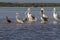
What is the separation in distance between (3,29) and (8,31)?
1290 mm

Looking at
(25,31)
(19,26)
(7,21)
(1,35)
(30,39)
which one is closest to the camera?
(30,39)

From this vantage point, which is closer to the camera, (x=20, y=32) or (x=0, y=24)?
(x=20, y=32)

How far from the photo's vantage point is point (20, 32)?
2253 centimetres

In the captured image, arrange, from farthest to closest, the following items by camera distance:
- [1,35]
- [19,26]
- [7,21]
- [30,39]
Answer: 1. [7,21]
2. [19,26]
3. [1,35]
4. [30,39]

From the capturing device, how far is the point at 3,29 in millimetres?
24281

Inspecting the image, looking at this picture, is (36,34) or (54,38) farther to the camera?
(36,34)

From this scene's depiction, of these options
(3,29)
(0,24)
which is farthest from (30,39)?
(0,24)

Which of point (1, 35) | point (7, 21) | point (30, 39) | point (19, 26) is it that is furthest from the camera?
point (7, 21)

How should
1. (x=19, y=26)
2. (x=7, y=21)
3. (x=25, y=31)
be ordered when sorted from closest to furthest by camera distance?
(x=25, y=31) < (x=19, y=26) < (x=7, y=21)

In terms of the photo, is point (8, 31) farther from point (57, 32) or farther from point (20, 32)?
point (57, 32)

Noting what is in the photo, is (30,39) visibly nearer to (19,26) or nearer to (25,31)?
(25,31)

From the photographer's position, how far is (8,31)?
2305cm

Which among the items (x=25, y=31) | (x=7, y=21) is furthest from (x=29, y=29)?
(x=7, y=21)

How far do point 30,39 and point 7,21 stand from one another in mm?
9215
